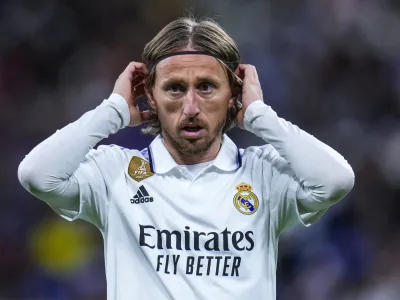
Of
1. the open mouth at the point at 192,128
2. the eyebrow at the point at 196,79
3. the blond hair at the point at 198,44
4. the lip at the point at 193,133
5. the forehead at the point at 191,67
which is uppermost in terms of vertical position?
the blond hair at the point at 198,44

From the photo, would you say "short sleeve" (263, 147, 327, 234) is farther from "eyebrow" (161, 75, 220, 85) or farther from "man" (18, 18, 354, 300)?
"eyebrow" (161, 75, 220, 85)

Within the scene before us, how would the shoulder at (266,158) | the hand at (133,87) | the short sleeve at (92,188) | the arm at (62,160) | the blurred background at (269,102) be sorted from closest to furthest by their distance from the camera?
the arm at (62,160), the short sleeve at (92,188), the shoulder at (266,158), the hand at (133,87), the blurred background at (269,102)

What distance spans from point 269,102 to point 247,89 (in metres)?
2.83

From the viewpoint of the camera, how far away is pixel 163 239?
9.27 ft

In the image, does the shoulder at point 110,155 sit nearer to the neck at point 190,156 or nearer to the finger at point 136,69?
the neck at point 190,156

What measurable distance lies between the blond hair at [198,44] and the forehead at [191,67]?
3 centimetres

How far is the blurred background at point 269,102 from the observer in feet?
17.8

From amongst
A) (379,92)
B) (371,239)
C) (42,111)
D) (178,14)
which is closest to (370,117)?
(379,92)

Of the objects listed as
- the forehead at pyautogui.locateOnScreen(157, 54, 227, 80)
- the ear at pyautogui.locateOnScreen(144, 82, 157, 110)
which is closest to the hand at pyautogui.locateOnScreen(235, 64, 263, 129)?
the forehead at pyautogui.locateOnScreen(157, 54, 227, 80)

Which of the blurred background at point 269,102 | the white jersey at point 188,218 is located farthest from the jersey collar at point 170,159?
the blurred background at point 269,102

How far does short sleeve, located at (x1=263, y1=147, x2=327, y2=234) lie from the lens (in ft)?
9.45

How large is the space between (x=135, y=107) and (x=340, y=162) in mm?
866

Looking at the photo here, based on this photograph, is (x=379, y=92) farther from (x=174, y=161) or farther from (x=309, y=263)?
(x=174, y=161)

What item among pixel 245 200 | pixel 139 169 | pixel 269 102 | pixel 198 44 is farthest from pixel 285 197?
pixel 269 102
